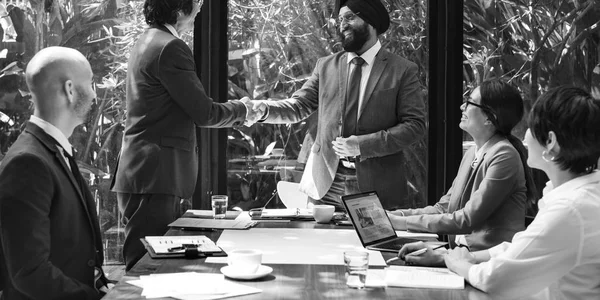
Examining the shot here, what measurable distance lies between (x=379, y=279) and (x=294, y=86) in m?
3.13

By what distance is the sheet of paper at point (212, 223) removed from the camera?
3186mm

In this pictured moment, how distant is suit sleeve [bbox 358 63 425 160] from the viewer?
4.20 meters

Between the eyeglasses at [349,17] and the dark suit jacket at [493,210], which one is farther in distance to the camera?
the eyeglasses at [349,17]

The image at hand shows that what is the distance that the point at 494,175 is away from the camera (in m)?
3.11

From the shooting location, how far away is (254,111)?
448 centimetres

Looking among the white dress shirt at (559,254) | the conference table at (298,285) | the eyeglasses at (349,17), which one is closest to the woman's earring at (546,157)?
the white dress shirt at (559,254)

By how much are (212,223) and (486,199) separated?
1.17 meters

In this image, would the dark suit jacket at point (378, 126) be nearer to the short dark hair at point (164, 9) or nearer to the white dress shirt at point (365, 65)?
Answer: the white dress shirt at point (365, 65)

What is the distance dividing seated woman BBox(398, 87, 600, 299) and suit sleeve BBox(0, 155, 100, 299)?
1.23m

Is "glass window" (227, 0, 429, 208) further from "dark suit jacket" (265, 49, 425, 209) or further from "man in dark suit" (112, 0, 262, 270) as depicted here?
"man in dark suit" (112, 0, 262, 270)

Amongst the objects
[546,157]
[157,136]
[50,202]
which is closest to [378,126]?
[157,136]

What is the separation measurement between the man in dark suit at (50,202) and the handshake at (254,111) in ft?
6.18

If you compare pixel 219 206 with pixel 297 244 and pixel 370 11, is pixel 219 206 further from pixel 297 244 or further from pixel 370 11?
pixel 370 11

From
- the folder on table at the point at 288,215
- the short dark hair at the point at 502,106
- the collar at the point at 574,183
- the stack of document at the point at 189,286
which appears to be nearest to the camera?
the stack of document at the point at 189,286
